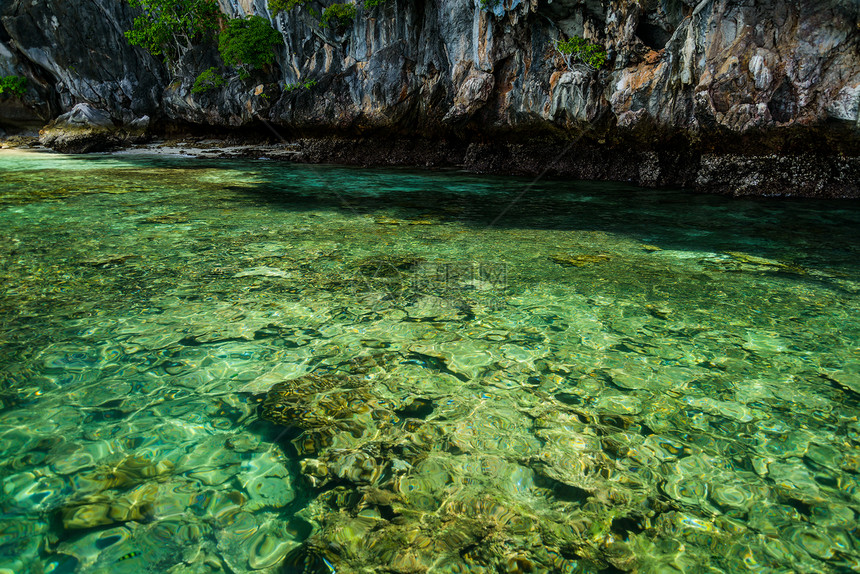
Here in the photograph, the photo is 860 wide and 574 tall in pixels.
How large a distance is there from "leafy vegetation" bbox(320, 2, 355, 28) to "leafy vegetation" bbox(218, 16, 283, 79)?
3.78 metres

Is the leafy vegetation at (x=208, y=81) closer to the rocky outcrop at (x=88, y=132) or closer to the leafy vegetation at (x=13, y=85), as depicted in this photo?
the rocky outcrop at (x=88, y=132)

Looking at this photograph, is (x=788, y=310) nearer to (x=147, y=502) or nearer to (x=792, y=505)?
(x=792, y=505)

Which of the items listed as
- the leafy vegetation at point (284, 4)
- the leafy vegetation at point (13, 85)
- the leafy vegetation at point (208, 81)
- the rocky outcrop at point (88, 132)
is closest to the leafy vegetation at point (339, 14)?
the leafy vegetation at point (284, 4)

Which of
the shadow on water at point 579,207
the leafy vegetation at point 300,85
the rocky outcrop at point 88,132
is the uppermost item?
the leafy vegetation at point 300,85

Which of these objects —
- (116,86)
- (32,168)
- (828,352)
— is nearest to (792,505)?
(828,352)

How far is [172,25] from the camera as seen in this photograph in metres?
26.7

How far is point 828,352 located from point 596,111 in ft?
41.3

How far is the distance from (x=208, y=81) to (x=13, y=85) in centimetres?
1288

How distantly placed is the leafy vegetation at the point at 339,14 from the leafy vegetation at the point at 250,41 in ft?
12.4

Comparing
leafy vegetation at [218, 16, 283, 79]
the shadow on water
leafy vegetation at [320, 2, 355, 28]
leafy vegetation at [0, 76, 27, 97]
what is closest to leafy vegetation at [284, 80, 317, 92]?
leafy vegetation at [218, 16, 283, 79]

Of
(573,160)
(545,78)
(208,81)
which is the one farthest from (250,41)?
(573,160)

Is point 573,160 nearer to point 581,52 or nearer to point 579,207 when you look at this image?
point 581,52

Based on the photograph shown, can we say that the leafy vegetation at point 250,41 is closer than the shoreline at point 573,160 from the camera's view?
No

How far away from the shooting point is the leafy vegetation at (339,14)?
19.8 metres
